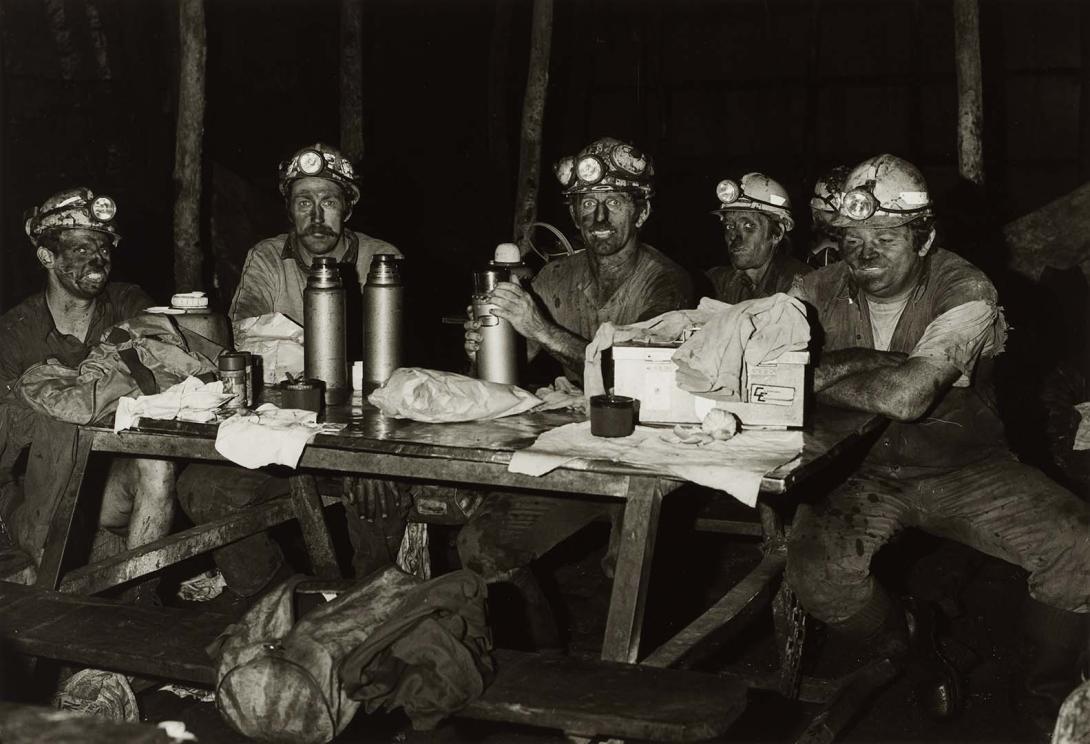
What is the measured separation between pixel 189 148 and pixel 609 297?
4.59 metres

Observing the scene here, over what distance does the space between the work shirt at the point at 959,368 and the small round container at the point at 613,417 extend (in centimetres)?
114

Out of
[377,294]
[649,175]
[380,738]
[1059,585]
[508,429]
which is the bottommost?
[380,738]

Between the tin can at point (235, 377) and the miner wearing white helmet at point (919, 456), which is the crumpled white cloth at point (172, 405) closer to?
the tin can at point (235, 377)

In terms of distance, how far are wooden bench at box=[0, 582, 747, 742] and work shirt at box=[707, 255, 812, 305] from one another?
10.7ft

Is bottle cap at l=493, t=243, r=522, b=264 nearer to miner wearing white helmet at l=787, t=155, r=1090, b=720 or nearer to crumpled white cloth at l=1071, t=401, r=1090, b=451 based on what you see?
miner wearing white helmet at l=787, t=155, r=1090, b=720

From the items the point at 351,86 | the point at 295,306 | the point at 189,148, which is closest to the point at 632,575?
the point at 295,306

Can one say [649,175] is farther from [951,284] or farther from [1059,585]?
[1059,585]

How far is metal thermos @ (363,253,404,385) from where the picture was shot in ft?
13.4

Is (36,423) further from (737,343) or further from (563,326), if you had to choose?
(737,343)

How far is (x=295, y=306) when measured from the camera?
5.14m

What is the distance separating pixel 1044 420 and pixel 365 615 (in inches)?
234

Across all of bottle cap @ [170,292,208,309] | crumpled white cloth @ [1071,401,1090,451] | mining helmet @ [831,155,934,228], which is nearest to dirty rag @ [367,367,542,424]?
bottle cap @ [170,292,208,309]

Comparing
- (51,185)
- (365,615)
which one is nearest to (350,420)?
(365,615)

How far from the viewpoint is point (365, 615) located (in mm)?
3174
